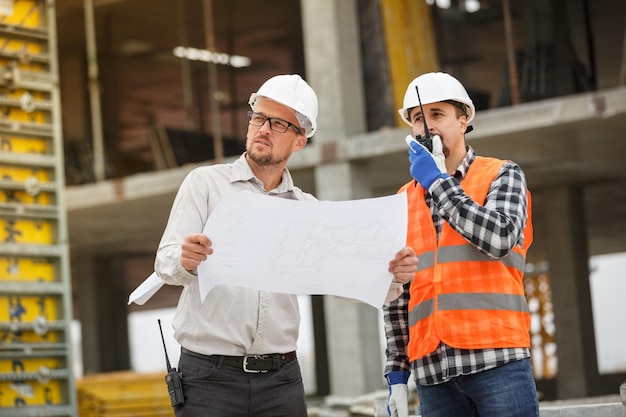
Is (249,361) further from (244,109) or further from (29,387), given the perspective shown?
(244,109)

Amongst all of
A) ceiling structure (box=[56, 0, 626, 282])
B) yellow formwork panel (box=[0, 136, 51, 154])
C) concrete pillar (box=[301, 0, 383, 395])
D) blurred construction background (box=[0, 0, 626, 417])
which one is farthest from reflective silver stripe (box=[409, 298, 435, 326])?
concrete pillar (box=[301, 0, 383, 395])

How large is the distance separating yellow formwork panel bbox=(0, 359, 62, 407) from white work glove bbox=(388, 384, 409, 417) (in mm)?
5533

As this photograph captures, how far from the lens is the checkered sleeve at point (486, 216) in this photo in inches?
145

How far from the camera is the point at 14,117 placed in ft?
31.8

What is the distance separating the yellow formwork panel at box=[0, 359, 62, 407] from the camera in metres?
9.02

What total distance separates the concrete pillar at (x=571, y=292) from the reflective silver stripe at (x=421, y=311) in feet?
42.6

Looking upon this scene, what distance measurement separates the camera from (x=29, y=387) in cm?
927

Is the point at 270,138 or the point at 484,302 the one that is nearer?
the point at 484,302

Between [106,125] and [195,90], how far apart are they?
246 centimetres

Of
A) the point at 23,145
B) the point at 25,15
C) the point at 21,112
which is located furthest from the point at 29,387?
the point at 25,15

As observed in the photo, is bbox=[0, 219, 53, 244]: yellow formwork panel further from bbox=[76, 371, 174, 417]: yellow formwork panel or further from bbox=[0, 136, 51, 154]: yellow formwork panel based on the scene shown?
bbox=[76, 371, 174, 417]: yellow formwork panel

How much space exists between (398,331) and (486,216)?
82 centimetres

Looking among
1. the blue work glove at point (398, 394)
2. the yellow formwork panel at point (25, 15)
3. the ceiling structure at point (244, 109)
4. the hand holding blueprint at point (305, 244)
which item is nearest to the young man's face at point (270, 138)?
the hand holding blueprint at point (305, 244)

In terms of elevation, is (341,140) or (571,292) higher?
(341,140)
